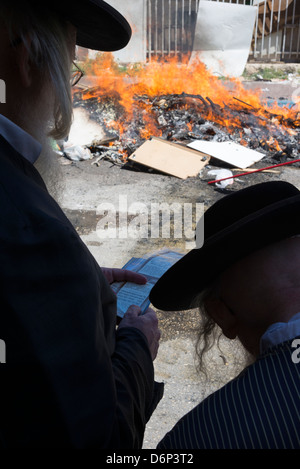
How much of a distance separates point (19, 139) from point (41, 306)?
535 mm

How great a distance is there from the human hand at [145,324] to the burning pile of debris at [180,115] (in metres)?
5.51

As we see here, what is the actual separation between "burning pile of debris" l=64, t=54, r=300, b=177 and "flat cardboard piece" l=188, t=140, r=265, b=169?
0.30 m

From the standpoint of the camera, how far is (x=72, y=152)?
712 cm

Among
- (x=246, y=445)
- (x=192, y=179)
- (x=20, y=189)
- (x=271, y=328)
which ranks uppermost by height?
(x=20, y=189)

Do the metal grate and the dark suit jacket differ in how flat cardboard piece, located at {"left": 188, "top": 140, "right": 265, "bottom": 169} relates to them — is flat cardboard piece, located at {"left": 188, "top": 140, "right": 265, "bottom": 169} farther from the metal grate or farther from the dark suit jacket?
the metal grate

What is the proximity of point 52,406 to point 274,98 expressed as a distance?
9.76 meters

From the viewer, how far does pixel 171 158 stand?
22.0 feet

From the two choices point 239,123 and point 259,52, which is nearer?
point 239,123

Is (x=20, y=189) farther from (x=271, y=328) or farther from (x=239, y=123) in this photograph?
(x=239, y=123)

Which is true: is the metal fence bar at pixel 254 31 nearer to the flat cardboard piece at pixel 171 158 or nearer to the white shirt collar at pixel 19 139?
the flat cardboard piece at pixel 171 158

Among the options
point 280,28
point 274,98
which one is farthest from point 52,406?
point 280,28

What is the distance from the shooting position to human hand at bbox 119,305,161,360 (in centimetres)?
165

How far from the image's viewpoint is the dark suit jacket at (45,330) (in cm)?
100

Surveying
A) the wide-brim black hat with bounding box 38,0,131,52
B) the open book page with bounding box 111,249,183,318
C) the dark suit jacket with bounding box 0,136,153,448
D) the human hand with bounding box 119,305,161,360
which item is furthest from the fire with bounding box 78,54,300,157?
the dark suit jacket with bounding box 0,136,153,448
